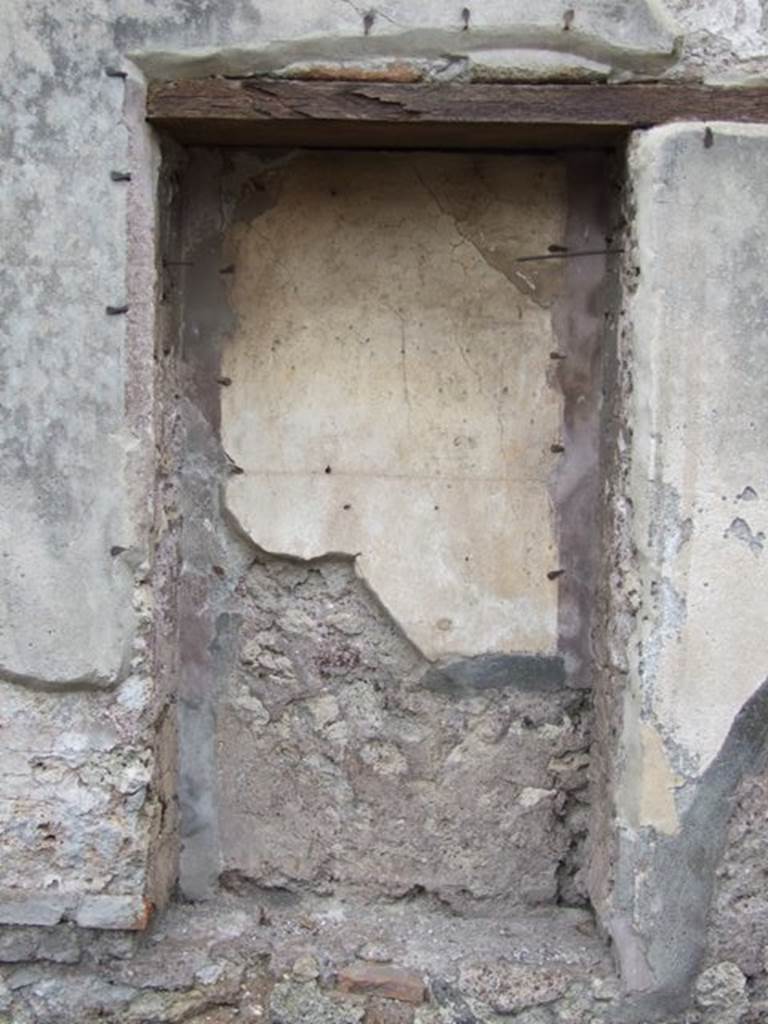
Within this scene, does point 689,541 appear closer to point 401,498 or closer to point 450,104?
point 401,498

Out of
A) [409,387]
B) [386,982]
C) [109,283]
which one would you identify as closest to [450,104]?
[409,387]

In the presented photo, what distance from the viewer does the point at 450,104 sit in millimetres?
2484

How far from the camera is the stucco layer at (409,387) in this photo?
110 inches

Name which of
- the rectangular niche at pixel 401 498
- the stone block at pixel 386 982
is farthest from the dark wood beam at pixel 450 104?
the stone block at pixel 386 982

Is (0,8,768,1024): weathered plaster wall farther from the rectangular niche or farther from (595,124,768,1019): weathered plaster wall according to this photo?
the rectangular niche

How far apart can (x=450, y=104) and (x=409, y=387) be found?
2.11 ft

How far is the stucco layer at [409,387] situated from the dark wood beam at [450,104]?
0.93 ft

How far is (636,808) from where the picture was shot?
253 cm

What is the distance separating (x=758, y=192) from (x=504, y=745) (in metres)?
1.35

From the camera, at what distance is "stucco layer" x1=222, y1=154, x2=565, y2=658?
2.80 meters

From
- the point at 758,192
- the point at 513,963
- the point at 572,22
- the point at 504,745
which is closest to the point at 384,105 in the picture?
the point at 572,22

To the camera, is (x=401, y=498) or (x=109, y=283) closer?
(x=109, y=283)

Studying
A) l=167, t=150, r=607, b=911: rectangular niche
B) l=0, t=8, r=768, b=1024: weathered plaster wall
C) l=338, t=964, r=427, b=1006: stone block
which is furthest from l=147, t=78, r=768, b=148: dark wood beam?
l=338, t=964, r=427, b=1006: stone block

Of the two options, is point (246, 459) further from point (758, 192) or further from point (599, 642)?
point (758, 192)
